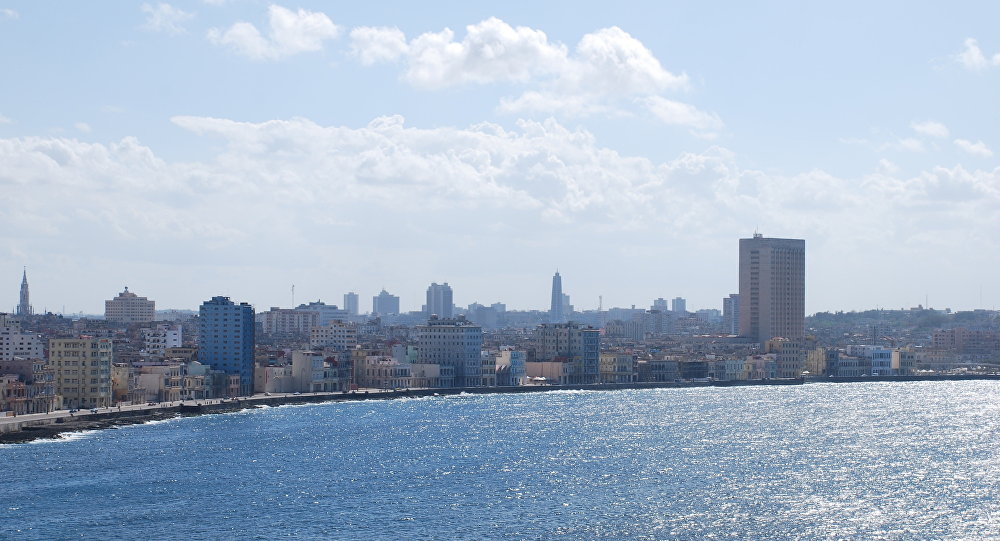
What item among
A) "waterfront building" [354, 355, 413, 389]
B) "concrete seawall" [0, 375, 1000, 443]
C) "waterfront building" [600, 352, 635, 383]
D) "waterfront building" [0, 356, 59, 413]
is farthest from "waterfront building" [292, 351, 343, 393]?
"waterfront building" [600, 352, 635, 383]

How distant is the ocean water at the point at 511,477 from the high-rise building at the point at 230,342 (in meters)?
14.4

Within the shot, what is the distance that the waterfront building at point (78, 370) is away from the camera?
103m

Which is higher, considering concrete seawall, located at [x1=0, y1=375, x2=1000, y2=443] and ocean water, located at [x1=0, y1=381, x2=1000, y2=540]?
concrete seawall, located at [x1=0, y1=375, x2=1000, y2=443]

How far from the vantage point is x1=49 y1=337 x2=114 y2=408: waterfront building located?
103 metres

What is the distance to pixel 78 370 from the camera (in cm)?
10388

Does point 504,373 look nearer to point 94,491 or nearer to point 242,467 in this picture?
point 242,467

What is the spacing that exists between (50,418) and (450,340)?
192ft

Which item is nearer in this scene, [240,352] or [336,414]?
[336,414]

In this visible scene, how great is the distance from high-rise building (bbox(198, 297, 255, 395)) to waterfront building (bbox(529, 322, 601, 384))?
43143 mm

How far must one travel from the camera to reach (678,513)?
A: 58.4 m

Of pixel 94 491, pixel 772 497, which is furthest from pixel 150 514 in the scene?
pixel 772 497

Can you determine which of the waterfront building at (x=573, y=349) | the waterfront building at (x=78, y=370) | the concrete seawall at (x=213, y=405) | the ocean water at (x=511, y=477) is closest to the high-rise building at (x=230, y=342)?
the concrete seawall at (x=213, y=405)

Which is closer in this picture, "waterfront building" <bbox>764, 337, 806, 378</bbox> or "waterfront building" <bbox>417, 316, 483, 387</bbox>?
"waterfront building" <bbox>417, 316, 483, 387</bbox>

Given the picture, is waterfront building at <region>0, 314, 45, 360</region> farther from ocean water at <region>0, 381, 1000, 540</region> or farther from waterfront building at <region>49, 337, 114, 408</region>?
ocean water at <region>0, 381, 1000, 540</region>
